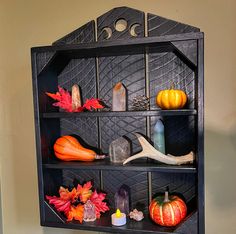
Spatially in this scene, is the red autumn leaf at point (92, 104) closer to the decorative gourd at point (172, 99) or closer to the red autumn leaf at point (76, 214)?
the decorative gourd at point (172, 99)

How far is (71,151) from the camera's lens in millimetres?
1196

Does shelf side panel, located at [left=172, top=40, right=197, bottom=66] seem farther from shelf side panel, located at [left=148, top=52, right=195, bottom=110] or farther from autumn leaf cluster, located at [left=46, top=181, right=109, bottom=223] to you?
autumn leaf cluster, located at [left=46, top=181, right=109, bottom=223]

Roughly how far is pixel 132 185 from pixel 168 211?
0.77ft

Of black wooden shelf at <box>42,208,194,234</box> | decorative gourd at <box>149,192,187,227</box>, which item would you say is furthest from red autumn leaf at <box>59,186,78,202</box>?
decorative gourd at <box>149,192,187,227</box>

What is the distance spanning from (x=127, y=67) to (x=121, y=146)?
1.18ft

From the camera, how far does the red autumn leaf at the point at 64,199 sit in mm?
1188

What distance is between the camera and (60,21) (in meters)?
1.31

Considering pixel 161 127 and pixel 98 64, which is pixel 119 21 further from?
pixel 161 127

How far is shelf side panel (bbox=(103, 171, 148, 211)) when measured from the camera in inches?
49.1

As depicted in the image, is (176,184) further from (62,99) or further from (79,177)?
(62,99)
